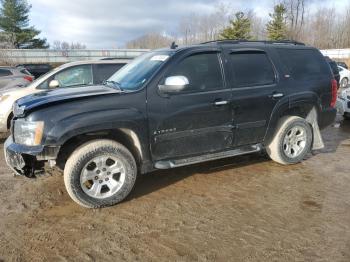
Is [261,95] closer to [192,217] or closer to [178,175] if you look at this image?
[178,175]

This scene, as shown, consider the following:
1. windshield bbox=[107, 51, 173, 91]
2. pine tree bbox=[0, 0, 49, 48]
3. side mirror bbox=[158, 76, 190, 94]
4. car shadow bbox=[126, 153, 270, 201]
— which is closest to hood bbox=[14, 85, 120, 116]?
windshield bbox=[107, 51, 173, 91]

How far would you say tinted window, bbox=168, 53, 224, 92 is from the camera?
475 cm

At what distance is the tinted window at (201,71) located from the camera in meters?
4.75

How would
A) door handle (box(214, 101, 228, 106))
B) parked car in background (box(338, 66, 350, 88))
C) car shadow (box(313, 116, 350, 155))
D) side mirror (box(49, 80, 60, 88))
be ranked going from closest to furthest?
door handle (box(214, 101, 228, 106)), car shadow (box(313, 116, 350, 155)), side mirror (box(49, 80, 60, 88)), parked car in background (box(338, 66, 350, 88))

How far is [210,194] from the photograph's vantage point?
4.73 meters

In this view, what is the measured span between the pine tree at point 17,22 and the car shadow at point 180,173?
53603mm

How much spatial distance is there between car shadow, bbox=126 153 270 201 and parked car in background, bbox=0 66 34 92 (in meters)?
6.95

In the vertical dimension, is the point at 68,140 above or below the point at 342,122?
above

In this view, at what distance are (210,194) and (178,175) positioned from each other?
876 millimetres

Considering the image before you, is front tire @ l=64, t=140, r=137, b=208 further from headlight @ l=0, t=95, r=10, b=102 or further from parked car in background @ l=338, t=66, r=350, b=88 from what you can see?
parked car in background @ l=338, t=66, r=350, b=88

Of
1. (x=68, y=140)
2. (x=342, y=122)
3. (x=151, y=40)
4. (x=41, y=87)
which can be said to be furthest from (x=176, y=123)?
(x=151, y=40)

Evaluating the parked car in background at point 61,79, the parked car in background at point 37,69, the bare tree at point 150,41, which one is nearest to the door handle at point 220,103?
the parked car in background at point 61,79

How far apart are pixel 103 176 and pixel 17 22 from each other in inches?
2246

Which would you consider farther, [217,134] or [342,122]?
[342,122]
